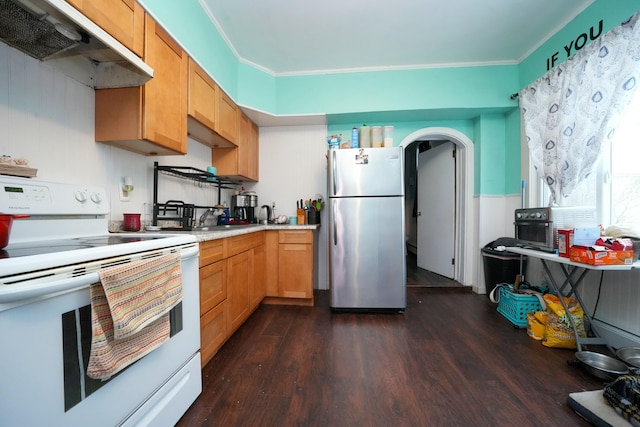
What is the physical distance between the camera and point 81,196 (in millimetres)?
1193

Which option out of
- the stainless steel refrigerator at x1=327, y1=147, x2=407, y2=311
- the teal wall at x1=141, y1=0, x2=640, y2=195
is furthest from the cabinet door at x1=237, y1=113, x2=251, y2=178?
the stainless steel refrigerator at x1=327, y1=147, x2=407, y2=311

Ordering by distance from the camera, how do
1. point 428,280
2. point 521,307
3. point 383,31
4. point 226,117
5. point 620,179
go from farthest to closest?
point 428,280
point 226,117
point 383,31
point 521,307
point 620,179

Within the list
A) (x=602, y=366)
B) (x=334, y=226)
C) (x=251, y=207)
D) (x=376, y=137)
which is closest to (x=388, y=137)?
(x=376, y=137)

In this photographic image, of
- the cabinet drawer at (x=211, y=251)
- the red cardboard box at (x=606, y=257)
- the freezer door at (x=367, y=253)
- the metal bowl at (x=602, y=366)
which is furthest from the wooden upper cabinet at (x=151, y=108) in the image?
the metal bowl at (x=602, y=366)

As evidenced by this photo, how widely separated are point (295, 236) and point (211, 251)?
3.51ft

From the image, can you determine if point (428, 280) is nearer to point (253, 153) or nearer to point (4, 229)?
point (253, 153)

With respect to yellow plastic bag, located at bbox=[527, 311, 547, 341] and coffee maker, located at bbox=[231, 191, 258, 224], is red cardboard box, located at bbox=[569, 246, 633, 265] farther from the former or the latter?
coffee maker, located at bbox=[231, 191, 258, 224]

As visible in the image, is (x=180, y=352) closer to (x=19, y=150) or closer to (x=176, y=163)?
(x=19, y=150)

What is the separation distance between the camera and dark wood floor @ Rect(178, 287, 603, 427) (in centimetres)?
115

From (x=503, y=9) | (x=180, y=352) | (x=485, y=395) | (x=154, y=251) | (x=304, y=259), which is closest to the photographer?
(x=154, y=251)

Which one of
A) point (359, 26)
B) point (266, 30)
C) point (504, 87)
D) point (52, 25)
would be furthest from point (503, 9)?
point (52, 25)

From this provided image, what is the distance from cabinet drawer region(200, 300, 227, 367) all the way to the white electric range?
25cm

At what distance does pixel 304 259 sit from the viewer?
8.09 ft

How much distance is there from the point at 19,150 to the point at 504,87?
3901mm
